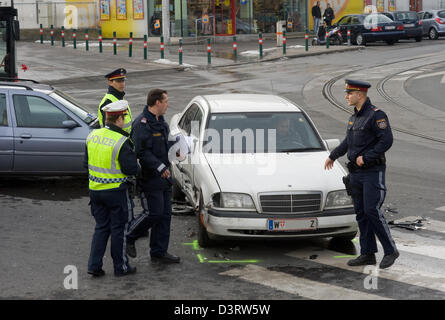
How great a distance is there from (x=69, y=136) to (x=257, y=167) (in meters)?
3.68

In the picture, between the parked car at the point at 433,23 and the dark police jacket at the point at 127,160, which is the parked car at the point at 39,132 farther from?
the parked car at the point at 433,23

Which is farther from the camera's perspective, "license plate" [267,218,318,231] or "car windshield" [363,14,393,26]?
"car windshield" [363,14,393,26]

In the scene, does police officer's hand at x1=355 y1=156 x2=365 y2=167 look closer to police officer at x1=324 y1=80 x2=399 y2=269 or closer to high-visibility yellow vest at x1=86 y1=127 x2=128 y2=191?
police officer at x1=324 y1=80 x2=399 y2=269

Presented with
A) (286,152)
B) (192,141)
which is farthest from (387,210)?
(192,141)

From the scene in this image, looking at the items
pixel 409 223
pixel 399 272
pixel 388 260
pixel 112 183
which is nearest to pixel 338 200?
pixel 388 260

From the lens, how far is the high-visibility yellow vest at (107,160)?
23.1 ft

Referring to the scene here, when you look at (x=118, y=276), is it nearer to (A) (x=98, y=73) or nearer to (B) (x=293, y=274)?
(B) (x=293, y=274)

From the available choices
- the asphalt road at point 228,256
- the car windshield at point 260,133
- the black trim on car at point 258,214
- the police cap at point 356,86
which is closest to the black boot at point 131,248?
the asphalt road at point 228,256

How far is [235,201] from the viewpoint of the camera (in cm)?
773

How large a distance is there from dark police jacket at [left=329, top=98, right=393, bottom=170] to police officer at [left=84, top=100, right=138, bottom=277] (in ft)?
7.08

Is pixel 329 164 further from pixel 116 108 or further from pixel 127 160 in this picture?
pixel 116 108

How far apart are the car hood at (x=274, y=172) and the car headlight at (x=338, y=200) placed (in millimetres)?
63

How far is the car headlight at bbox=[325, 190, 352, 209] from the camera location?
7.80 meters

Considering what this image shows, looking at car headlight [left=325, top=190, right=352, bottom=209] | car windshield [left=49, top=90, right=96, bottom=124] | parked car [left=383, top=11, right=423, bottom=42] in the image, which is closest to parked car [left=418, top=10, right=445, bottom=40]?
parked car [left=383, top=11, right=423, bottom=42]
